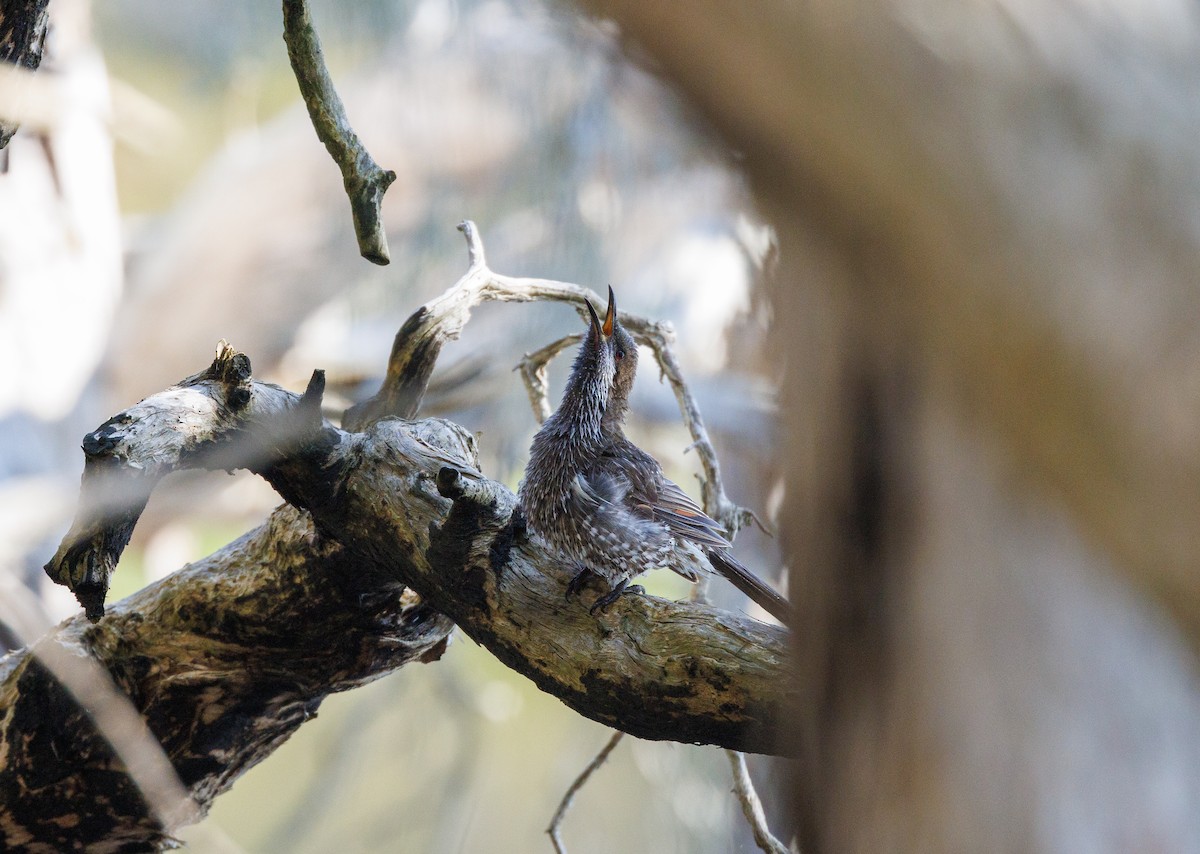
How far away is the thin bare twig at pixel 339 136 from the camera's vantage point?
4.25 feet

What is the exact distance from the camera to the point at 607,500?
1798mm

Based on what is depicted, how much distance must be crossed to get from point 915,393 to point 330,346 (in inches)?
185

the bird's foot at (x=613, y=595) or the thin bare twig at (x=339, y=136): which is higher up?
the thin bare twig at (x=339, y=136)

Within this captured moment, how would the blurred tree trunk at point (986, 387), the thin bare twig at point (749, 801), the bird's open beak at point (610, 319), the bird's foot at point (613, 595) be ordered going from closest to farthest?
the blurred tree trunk at point (986, 387), the bird's foot at point (613, 595), the thin bare twig at point (749, 801), the bird's open beak at point (610, 319)

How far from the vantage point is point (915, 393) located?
322mm

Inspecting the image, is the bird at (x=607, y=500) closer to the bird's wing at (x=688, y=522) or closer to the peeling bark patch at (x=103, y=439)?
the bird's wing at (x=688, y=522)

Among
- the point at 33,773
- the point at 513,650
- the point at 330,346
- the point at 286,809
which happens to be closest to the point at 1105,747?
the point at 513,650

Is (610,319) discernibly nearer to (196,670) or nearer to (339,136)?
(339,136)

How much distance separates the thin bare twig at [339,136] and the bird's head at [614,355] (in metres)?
0.77

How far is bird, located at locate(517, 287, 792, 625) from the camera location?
1626 millimetres

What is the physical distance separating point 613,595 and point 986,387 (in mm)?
1200

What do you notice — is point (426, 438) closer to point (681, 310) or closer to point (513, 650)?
point (513, 650)

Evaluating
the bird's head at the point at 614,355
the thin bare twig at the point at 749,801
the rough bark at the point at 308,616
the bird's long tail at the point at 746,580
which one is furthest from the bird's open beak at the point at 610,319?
the thin bare twig at the point at 749,801

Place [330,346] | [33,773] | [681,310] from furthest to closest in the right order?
[330,346] → [681,310] → [33,773]
